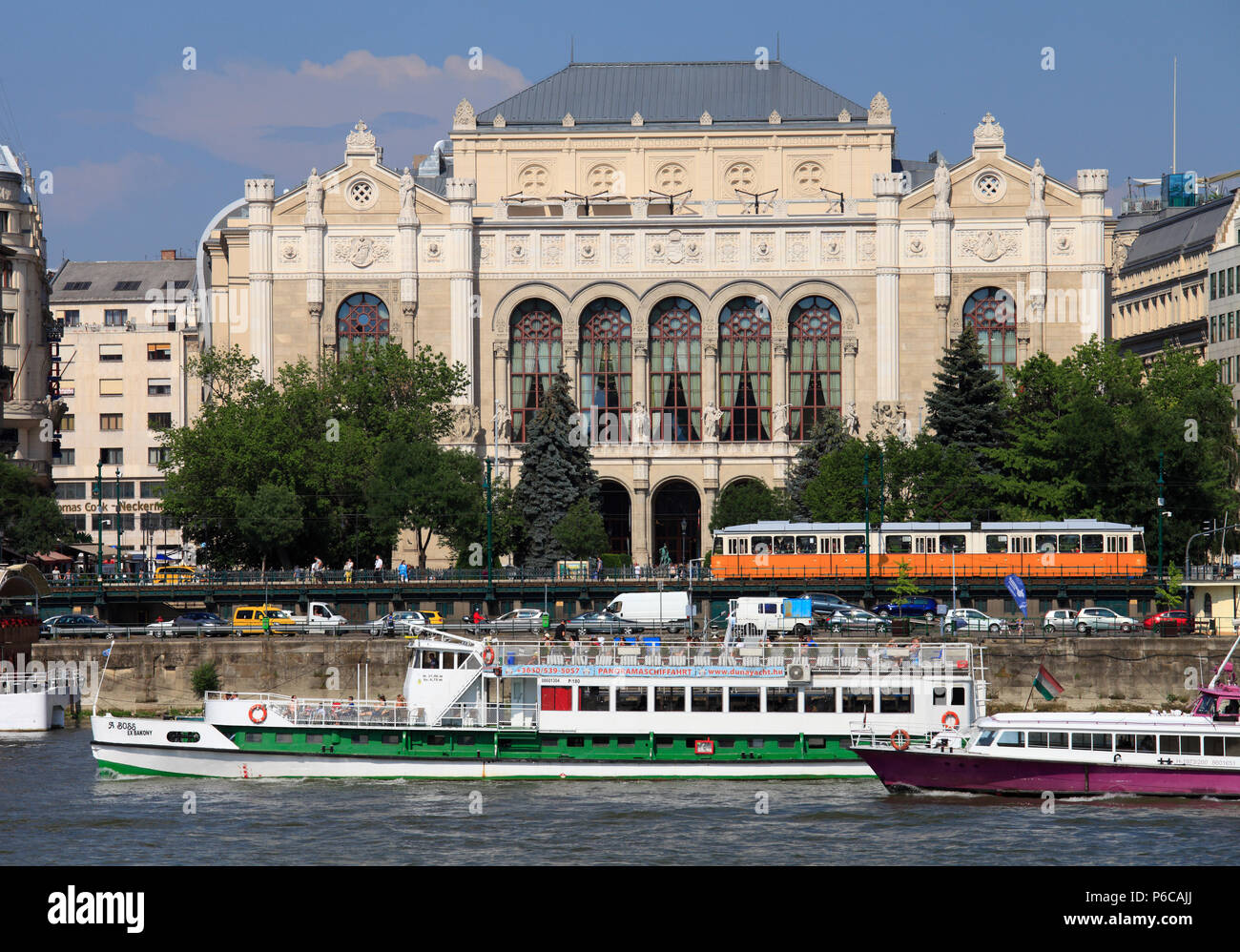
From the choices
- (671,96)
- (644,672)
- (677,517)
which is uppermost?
(671,96)

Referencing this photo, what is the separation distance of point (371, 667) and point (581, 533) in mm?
34866

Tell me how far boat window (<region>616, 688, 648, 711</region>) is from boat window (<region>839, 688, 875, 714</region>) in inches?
189

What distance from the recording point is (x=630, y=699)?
146 ft

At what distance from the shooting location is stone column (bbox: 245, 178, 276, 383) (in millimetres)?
115375

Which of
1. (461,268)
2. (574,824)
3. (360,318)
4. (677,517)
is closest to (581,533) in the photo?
(677,517)

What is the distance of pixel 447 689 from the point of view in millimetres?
45094

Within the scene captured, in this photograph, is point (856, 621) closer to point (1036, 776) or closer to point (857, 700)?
point (857, 700)

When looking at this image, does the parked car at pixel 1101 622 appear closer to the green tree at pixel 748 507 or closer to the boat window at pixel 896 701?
the boat window at pixel 896 701

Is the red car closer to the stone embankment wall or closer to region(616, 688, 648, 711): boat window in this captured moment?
the stone embankment wall

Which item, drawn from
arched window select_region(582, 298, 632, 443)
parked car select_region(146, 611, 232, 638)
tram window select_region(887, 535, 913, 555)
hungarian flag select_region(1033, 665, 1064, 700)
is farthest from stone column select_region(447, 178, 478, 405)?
hungarian flag select_region(1033, 665, 1064, 700)

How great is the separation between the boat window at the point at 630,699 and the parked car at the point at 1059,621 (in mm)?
23357

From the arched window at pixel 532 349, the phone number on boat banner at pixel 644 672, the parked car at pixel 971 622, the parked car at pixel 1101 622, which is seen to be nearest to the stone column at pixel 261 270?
the arched window at pixel 532 349
